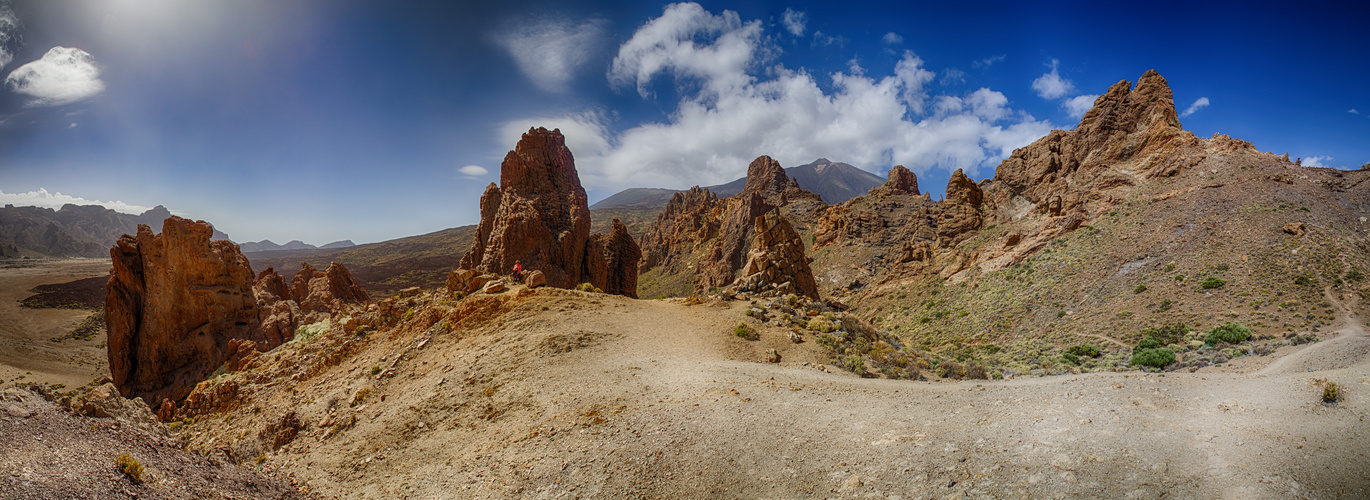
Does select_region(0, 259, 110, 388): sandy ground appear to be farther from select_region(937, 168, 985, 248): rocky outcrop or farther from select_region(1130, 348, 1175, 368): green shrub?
select_region(937, 168, 985, 248): rocky outcrop

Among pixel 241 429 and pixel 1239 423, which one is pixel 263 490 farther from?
pixel 1239 423

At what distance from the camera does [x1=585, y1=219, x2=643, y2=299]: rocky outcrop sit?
3091 centimetres

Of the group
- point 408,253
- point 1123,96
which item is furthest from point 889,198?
point 408,253

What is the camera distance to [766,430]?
7289 mm

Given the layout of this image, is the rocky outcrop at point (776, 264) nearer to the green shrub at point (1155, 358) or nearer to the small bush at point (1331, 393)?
the green shrub at point (1155, 358)

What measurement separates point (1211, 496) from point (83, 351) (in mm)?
70089

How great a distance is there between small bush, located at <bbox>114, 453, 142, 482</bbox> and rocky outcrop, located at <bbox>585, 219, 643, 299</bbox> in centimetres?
2471

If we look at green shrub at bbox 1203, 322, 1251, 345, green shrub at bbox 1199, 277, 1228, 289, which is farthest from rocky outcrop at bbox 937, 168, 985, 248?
green shrub at bbox 1203, 322, 1251, 345

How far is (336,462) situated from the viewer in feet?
28.4

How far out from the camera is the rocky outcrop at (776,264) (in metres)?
25.0

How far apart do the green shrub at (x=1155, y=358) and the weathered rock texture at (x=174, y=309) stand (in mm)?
40828

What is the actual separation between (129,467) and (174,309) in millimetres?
22303

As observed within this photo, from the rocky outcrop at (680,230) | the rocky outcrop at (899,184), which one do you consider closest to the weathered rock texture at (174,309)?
the rocky outcrop at (680,230)

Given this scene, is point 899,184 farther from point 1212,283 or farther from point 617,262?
point 617,262
